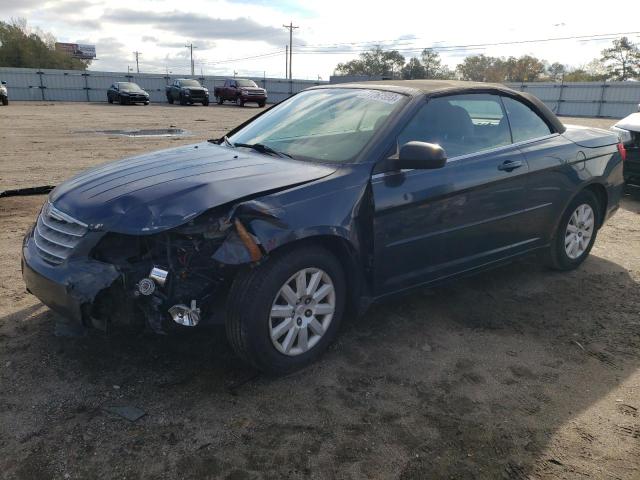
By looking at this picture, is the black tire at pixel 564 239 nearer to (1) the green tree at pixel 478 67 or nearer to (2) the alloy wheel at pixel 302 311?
(2) the alloy wheel at pixel 302 311

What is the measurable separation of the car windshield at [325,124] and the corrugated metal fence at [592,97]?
3238 centimetres

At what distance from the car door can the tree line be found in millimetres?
59946

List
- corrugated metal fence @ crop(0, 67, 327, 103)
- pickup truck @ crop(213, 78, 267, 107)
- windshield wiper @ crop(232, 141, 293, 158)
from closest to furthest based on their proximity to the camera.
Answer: windshield wiper @ crop(232, 141, 293, 158), pickup truck @ crop(213, 78, 267, 107), corrugated metal fence @ crop(0, 67, 327, 103)

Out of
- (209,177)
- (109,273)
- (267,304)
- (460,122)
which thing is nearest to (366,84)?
(460,122)

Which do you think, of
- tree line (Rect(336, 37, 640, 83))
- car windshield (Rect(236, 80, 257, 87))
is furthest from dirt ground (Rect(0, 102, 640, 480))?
tree line (Rect(336, 37, 640, 83))

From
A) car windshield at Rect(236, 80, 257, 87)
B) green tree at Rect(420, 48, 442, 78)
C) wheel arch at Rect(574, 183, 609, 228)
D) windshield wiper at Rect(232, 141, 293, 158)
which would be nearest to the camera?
windshield wiper at Rect(232, 141, 293, 158)

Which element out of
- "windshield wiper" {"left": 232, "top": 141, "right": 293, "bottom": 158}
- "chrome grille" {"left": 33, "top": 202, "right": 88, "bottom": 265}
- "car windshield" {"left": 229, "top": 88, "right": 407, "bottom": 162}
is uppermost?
"car windshield" {"left": 229, "top": 88, "right": 407, "bottom": 162}

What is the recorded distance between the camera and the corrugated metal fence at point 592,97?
3394 centimetres

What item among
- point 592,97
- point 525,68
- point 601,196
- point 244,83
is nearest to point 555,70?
point 525,68

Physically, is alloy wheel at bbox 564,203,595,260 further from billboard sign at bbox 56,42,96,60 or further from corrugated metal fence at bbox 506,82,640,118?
billboard sign at bbox 56,42,96,60

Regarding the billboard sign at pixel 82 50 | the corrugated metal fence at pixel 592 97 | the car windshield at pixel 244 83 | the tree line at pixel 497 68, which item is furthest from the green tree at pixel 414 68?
the billboard sign at pixel 82 50

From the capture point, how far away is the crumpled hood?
2822 millimetres

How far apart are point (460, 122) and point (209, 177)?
1977 mm

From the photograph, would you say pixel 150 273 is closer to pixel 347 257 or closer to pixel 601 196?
pixel 347 257
